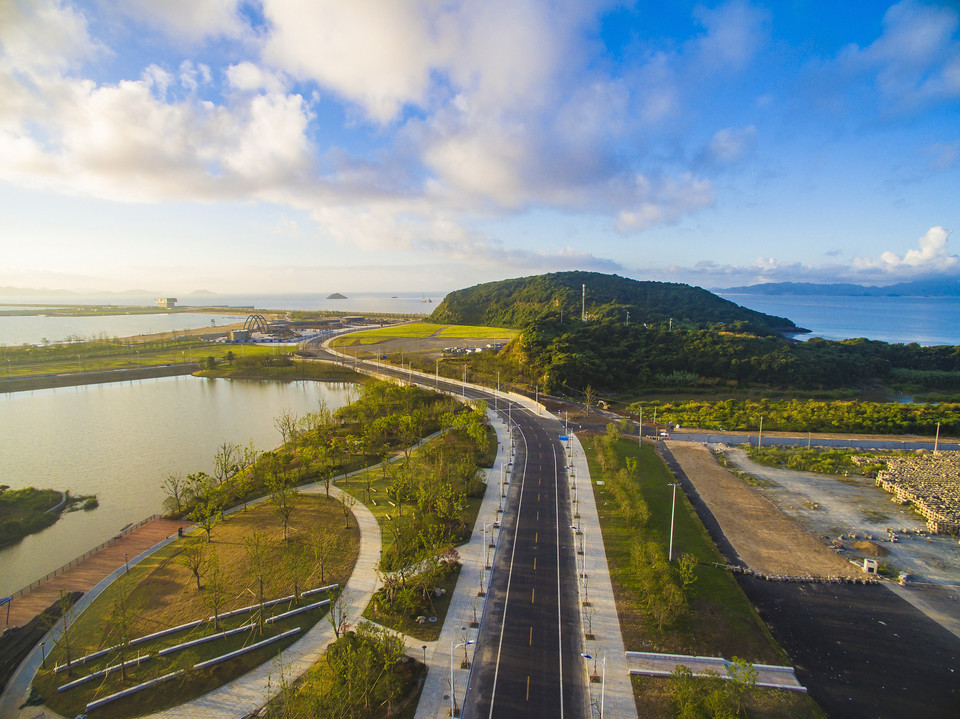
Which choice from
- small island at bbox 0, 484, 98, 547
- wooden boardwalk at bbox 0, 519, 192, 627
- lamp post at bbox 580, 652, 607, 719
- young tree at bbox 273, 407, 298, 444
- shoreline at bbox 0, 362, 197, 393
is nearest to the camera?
lamp post at bbox 580, 652, 607, 719

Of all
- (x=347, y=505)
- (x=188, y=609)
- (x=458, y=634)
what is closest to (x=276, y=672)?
(x=188, y=609)

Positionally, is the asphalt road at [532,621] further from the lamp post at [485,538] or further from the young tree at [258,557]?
the young tree at [258,557]

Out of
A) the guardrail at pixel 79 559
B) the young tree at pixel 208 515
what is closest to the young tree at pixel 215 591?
the young tree at pixel 208 515

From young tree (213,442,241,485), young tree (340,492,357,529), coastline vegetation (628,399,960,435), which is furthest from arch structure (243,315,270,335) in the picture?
coastline vegetation (628,399,960,435)

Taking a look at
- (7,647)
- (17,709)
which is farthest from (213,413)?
(17,709)

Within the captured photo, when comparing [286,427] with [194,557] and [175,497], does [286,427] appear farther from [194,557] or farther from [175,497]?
[194,557]

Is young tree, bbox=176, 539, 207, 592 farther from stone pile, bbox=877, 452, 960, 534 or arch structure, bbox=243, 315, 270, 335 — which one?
arch structure, bbox=243, 315, 270, 335
